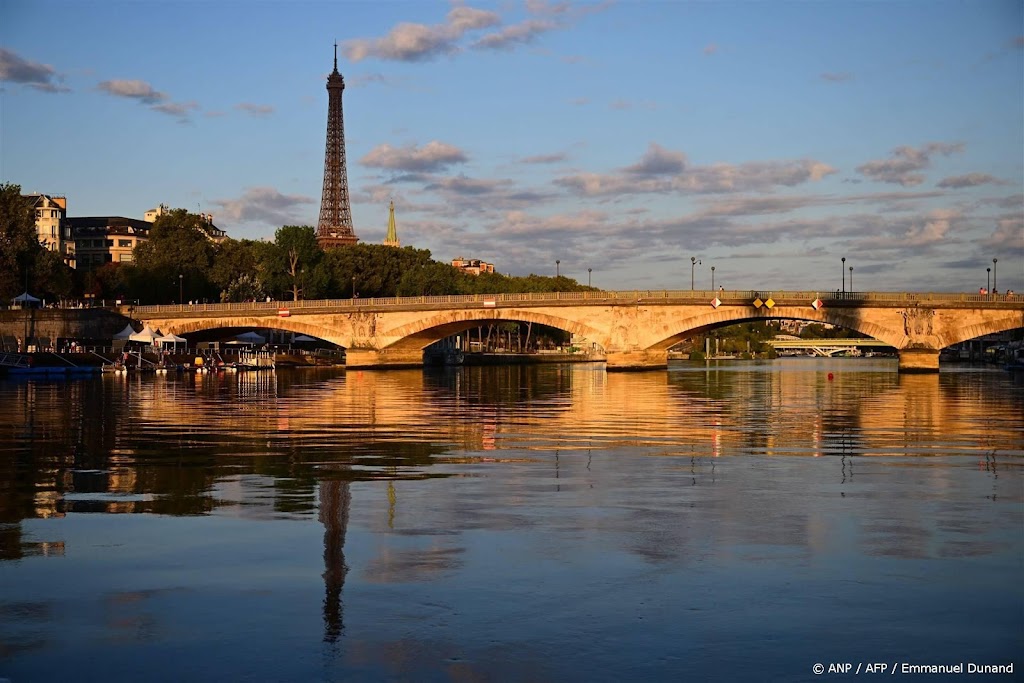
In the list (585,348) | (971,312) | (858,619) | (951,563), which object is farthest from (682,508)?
(585,348)

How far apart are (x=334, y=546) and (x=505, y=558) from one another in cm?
221

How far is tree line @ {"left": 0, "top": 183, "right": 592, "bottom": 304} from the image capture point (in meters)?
133

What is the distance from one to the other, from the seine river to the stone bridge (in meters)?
64.9

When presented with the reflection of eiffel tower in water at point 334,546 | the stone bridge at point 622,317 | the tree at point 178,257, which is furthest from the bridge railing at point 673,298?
the reflection of eiffel tower in water at point 334,546

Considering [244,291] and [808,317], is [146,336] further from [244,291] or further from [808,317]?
[808,317]

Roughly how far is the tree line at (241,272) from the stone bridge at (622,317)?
67.1ft

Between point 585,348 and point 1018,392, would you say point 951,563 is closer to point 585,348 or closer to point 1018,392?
point 1018,392

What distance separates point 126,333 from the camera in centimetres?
10706

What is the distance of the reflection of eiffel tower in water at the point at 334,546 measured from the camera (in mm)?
10489

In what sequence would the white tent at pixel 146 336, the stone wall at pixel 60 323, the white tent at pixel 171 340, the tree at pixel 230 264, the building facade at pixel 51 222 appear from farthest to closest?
the building facade at pixel 51 222 < the tree at pixel 230 264 < the white tent at pixel 171 340 < the stone wall at pixel 60 323 < the white tent at pixel 146 336

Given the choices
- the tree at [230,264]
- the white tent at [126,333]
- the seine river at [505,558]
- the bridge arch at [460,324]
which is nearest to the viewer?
the seine river at [505,558]

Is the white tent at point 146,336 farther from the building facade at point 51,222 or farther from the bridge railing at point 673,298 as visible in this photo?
the building facade at point 51,222

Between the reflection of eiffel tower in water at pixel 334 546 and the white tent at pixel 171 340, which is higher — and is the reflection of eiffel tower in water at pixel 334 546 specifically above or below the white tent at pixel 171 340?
below

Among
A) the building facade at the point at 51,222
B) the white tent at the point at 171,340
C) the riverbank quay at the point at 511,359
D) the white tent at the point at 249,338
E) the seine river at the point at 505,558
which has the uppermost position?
the building facade at the point at 51,222
